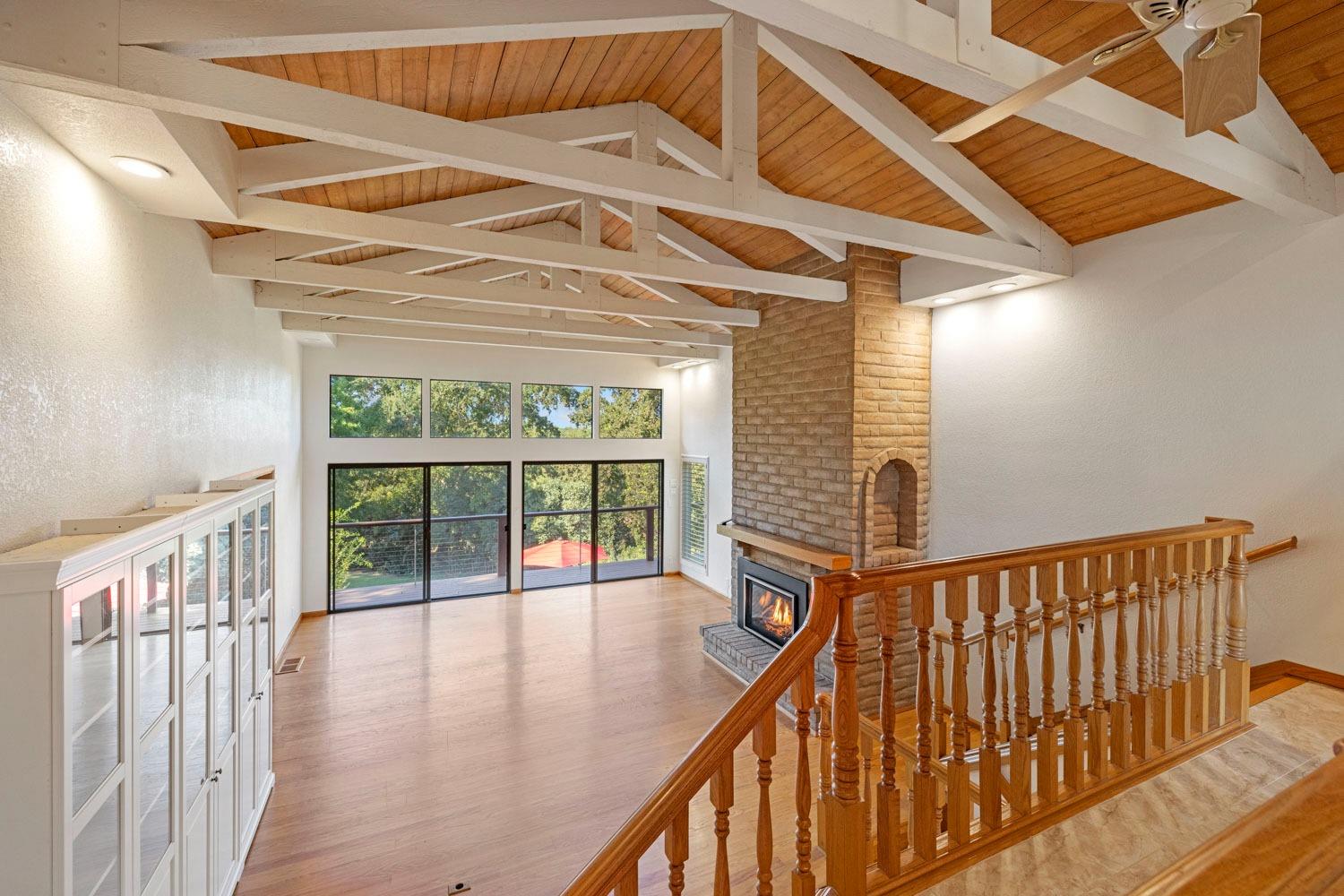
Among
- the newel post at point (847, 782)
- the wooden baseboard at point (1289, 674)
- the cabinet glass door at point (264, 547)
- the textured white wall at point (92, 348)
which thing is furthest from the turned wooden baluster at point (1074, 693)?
the cabinet glass door at point (264, 547)

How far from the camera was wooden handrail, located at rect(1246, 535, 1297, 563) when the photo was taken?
9.25ft

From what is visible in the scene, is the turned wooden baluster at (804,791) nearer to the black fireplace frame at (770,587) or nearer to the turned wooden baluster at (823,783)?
the turned wooden baluster at (823,783)

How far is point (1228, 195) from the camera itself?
3049 millimetres

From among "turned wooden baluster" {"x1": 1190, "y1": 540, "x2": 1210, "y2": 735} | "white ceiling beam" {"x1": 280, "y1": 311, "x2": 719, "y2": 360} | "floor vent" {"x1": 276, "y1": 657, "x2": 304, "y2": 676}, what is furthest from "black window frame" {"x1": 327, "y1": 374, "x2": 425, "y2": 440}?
"turned wooden baluster" {"x1": 1190, "y1": 540, "x2": 1210, "y2": 735}

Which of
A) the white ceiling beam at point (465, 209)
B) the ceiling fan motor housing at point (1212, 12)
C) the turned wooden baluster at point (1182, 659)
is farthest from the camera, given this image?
the white ceiling beam at point (465, 209)

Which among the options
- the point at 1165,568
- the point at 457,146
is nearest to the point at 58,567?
the point at 457,146

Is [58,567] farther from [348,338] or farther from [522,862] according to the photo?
[348,338]

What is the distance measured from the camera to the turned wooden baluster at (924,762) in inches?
62.0

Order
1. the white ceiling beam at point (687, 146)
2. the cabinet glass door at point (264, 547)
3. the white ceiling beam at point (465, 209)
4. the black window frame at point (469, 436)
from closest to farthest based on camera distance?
1. the cabinet glass door at point (264, 547)
2. the white ceiling beam at point (465, 209)
3. the white ceiling beam at point (687, 146)
4. the black window frame at point (469, 436)

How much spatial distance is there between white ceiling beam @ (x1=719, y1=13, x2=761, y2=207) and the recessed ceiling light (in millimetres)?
2198

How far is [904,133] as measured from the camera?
3070mm

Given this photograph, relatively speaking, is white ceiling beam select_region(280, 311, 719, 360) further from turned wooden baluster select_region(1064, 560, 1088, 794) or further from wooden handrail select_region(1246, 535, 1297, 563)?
wooden handrail select_region(1246, 535, 1297, 563)

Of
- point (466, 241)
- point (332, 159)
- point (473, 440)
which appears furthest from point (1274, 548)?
point (473, 440)

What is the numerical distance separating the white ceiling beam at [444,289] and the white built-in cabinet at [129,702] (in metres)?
1.49
